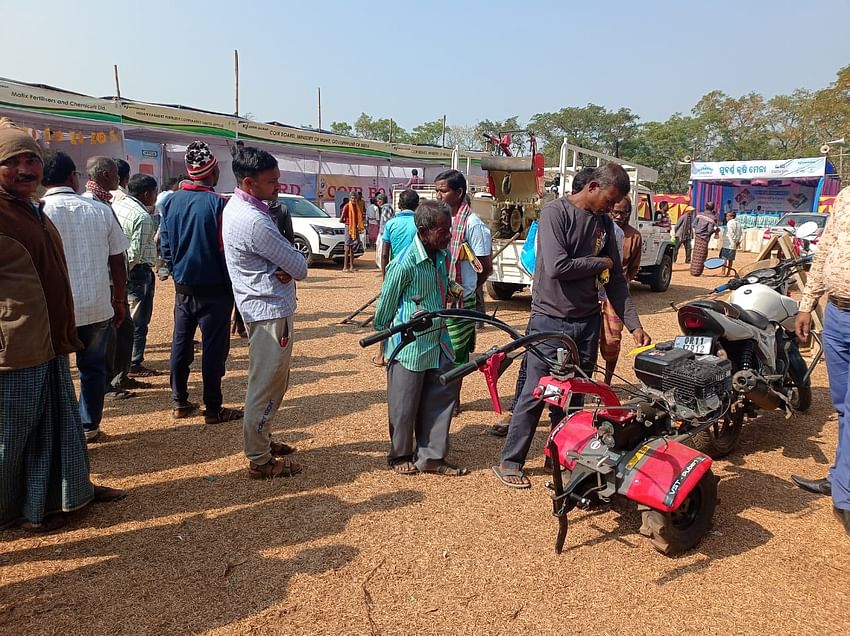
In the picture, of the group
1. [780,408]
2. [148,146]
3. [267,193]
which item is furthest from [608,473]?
[148,146]

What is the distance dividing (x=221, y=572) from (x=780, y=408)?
395cm


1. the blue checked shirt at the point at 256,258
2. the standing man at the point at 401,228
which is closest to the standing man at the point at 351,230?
the standing man at the point at 401,228

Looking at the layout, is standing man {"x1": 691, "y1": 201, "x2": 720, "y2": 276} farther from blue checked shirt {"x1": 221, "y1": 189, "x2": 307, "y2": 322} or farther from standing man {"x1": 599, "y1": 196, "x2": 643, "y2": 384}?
blue checked shirt {"x1": 221, "y1": 189, "x2": 307, "y2": 322}

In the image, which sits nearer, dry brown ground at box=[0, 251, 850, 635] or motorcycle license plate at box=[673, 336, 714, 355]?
dry brown ground at box=[0, 251, 850, 635]

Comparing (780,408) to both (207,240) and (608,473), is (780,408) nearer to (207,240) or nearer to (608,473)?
(608,473)

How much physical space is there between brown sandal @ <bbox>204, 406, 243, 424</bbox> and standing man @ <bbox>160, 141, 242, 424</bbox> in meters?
0.20

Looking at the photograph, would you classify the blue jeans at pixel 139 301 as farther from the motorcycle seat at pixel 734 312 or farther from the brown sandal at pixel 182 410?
the motorcycle seat at pixel 734 312

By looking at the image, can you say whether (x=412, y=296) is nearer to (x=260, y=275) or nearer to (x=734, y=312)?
(x=260, y=275)

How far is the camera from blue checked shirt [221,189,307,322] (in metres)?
3.35

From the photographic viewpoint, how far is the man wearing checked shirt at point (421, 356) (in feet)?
12.0

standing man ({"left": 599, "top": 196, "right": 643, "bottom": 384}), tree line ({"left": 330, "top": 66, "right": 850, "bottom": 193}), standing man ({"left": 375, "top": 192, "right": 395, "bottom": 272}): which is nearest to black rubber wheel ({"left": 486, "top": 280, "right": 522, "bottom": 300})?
standing man ({"left": 375, "top": 192, "right": 395, "bottom": 272})

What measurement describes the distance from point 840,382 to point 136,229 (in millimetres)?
5736

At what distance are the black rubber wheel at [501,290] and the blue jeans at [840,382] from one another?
7135mm

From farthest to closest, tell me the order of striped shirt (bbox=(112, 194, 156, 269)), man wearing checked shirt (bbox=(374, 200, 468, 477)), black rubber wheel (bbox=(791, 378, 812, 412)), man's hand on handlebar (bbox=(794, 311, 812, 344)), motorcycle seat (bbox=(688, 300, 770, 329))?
striped shirt (bbox=(112, 194, 156, 269)) → black rubber wheel (bbox=(791, 378, 812, 412)) → motorcycle seat (bbox=(688, 300, 770, 329)) → man's hand on handlebar (bbox=(794, 311, 812, 344)) → man wearing checked shirt (bbox=(374, 200, 468, 477))
